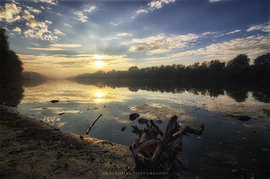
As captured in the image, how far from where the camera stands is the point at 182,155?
5406mm

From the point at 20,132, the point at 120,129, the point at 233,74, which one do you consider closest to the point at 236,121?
the point at 120,129

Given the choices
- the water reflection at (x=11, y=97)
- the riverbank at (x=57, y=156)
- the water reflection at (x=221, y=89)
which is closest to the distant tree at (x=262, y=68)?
the water reflection at (x=221, y=89)

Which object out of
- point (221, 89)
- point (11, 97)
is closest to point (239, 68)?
point (221, 89)

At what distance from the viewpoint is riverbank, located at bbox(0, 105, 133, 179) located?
4012 millimetres

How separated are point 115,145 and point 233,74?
394 ft

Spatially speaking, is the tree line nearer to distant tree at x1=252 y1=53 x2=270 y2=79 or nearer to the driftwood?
distant tree at x1=252 y1=53 x2=270 y2=79

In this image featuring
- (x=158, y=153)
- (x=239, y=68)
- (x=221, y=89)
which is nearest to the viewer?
(x=158, y=153)

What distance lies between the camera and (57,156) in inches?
192

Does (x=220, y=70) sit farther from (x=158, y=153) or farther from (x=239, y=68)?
(x=158, y=153)

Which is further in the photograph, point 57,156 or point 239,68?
point 239,68

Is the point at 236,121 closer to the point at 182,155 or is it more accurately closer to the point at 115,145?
the point at 182,155

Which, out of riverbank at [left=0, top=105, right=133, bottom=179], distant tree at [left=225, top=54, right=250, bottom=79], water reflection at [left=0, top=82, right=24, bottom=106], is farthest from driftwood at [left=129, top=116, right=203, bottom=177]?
distant tree at [left=225, top=54, right=250, bottom=79]

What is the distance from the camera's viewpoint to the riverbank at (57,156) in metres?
4.01

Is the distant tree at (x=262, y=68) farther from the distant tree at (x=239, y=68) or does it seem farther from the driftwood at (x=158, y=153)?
the driftwood at (x=158, y=153)
